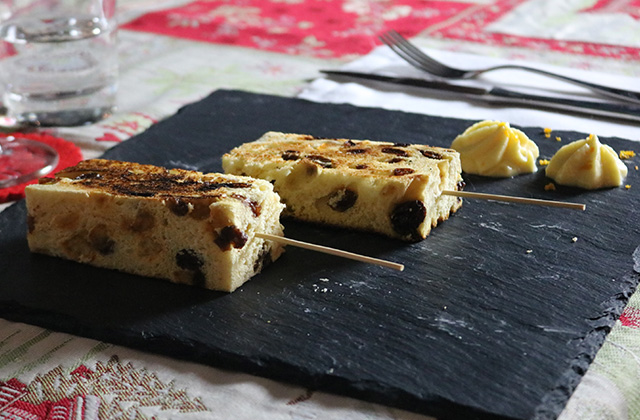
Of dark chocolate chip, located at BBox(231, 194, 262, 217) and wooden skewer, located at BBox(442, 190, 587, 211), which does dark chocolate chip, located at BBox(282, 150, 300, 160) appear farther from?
wooden skewer, located at BBox(442, 190, 587, 211)

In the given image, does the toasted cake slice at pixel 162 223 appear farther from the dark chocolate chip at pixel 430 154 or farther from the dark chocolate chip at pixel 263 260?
the dark chocolate chip at pixel 430 154

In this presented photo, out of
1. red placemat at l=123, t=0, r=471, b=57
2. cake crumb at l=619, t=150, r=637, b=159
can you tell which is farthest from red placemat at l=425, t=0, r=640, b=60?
cake crumb at l=619, t=150, r=637, b=159

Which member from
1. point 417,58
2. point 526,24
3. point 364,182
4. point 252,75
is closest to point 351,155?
point 364,182

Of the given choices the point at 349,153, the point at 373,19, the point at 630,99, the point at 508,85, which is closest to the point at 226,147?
the point at 349,153

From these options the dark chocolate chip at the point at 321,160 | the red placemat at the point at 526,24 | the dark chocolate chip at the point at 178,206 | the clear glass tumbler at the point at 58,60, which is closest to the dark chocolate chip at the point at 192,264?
the dark chocolate chip at the point at 178,206

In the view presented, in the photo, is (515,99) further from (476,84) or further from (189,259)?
(189,259)
